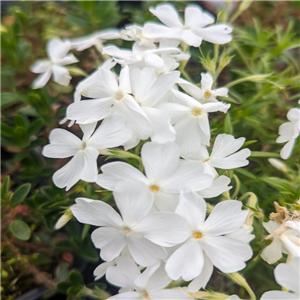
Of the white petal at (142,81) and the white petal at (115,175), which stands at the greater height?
the white petal at (142,81)

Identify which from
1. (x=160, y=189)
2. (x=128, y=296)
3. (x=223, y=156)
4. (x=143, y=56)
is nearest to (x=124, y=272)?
(x=128, y=296)

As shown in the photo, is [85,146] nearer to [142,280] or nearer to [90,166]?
[90,166]

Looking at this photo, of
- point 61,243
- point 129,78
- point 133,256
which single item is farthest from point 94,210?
point 61,243

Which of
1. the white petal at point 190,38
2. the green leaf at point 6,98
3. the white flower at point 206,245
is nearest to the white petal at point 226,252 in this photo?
the white flower at point 206,245

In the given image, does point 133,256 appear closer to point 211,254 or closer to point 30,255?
point 211,254

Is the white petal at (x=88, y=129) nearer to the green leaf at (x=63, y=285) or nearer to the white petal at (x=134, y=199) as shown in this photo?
the white petal at (x=134, y=199)
